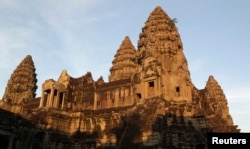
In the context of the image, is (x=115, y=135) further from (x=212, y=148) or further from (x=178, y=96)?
(x=212, y=148)

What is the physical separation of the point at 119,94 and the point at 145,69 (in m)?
5.28

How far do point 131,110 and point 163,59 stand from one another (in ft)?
27.1

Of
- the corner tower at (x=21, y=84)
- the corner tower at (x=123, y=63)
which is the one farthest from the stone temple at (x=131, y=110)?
the corner tower at (x=123, y=63)

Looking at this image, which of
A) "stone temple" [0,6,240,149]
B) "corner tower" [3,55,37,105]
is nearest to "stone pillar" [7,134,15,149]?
"stone temple" [0,6,240,149]

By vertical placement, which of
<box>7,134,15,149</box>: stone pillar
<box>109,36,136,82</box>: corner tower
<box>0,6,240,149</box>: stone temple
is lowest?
<box>7,134,15,149</box>: stone pillar

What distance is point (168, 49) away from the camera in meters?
37.0

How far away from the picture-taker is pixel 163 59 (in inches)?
1447

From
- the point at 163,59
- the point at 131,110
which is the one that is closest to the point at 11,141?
the point at 131,110

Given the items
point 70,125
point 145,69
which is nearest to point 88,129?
point 70,125

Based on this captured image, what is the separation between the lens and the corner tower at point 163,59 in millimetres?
34438

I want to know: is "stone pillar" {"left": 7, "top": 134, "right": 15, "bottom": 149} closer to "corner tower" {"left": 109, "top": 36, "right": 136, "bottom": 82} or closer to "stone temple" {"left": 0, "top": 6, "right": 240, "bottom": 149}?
"stone temple" {"left": 0, "top": 6, "right": 240, "bottom": 149}

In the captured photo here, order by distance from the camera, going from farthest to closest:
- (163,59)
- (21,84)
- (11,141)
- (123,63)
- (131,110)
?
(123,63) → (21,84) → (163,59) → (131,110) → (11,141)

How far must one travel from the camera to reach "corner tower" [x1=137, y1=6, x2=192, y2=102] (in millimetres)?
34438

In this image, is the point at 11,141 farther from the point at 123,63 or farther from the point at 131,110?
the point at 123,63
